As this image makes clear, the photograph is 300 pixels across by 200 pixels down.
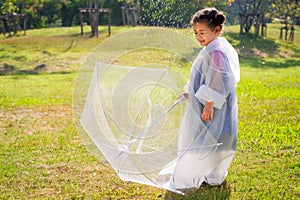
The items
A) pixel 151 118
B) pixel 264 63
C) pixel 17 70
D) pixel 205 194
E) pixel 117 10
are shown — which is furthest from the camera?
pixel 117 10

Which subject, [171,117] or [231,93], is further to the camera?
[171,117]

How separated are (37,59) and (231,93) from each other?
11.3 meters

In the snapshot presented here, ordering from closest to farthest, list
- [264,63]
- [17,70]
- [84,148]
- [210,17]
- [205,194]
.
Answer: [210,17]
[205,194]
[84,148]
[17,70]
[264,63]

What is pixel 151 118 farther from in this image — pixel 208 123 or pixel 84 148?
pixel 84 148

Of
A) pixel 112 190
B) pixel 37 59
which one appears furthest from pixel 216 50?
pixel 37 59

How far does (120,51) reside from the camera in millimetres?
4020

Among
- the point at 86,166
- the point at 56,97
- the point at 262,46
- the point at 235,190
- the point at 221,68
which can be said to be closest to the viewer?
the point at 221,68

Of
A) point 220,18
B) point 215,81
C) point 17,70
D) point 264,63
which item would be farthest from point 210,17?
point 264,63

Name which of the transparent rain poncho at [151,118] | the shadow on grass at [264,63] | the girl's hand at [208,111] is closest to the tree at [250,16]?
the shadow on grass at [264,63]

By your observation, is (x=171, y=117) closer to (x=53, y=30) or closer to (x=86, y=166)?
(x=86, y=166)

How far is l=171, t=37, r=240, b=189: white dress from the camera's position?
12.5 ft

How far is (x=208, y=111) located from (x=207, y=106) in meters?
0.05

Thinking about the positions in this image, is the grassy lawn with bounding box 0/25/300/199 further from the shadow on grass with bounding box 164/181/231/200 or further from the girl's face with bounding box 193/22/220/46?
the girl's face with bounding box 193/22/220/46

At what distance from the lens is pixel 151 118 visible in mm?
4348
